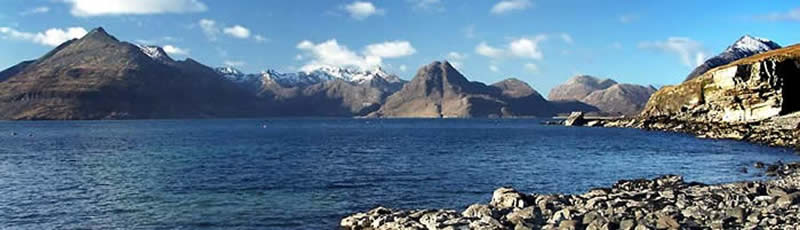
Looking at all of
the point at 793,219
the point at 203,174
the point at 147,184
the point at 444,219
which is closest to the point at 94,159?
the point at 203,174

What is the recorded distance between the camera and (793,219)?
28.1 metres

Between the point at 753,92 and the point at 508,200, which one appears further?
the point at 753,92

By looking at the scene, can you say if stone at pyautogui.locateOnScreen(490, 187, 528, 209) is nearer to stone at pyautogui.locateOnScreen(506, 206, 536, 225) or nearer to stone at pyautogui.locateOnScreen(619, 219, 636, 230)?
stone at pyautogui.locateOnScreen(506, 206, 536, 225)

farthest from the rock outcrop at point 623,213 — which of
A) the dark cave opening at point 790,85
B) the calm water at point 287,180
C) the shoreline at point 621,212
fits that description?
the dark cave opening at point 790,85

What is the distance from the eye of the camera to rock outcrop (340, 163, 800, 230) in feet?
93.6

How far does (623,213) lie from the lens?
3167cm

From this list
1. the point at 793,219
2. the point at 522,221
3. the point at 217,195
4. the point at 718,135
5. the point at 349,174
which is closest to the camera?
the point at 793,219

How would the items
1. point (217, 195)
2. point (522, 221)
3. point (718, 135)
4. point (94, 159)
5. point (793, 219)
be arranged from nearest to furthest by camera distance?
point (793, 219) < point (522, 221) < point (217, 195) < point (94, 159) < point (718, 135)

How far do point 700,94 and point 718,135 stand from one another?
50931mm

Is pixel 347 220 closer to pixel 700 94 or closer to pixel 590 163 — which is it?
pixel 590 163

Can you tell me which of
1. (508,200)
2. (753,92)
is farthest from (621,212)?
(753,92)

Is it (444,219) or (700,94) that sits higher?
(700,94)

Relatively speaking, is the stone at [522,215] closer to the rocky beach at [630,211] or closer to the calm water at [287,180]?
the rocky beach at [630,211]

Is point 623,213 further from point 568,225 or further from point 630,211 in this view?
point 568,225
